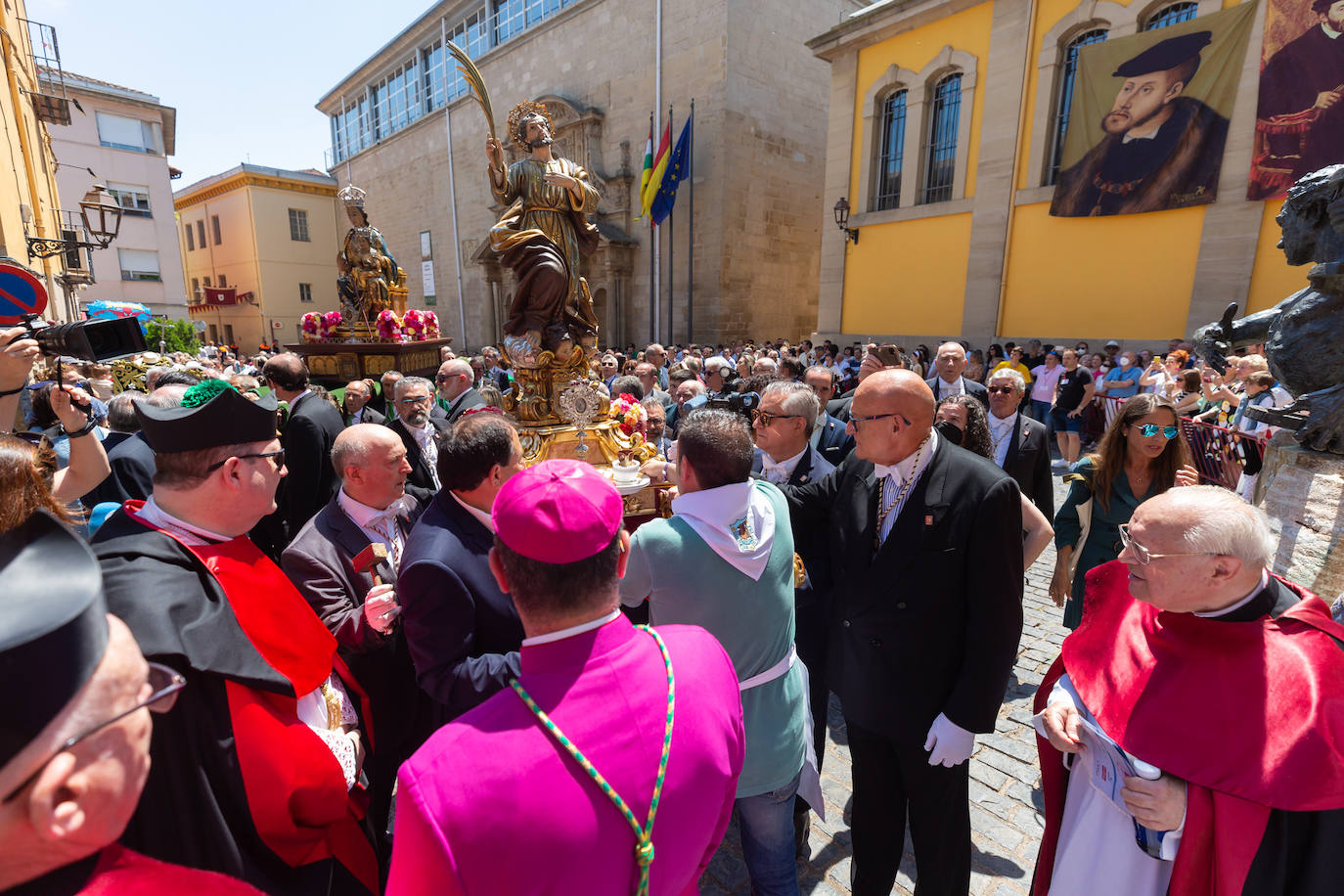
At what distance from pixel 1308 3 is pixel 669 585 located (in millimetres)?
14825

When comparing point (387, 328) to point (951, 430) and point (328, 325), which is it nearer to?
point (328, 325)

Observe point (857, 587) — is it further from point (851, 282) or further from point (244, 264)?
point (244, 264)

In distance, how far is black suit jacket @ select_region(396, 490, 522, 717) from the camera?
1887 millimetres

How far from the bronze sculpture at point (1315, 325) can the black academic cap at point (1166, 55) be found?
11639 millimetres

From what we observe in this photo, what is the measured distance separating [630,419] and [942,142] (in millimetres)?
14283

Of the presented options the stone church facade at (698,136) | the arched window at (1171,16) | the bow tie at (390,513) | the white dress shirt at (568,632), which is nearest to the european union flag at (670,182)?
Result: the stone church facade at (698,136)

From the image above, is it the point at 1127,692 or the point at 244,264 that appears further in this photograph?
the point at 244,264

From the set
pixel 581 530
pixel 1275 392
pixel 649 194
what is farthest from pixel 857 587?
pixel 649 194

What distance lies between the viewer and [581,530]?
49.7 inches

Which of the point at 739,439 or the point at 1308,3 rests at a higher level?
the point at 1308,3

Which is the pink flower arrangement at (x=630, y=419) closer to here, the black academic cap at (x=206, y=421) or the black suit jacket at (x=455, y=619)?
the black suit jacket at (x=455, y=619)

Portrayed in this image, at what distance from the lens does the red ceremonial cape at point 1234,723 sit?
1475 mm

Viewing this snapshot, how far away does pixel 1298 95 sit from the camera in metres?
10.3

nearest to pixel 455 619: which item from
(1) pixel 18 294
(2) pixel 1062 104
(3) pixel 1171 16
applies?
(1) pixel 18 294
